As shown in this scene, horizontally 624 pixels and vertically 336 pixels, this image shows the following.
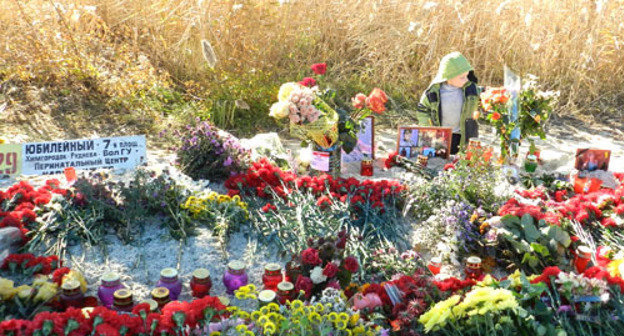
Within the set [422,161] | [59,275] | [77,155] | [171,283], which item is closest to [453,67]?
[422,161]

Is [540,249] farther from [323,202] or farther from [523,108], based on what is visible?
[523,108]

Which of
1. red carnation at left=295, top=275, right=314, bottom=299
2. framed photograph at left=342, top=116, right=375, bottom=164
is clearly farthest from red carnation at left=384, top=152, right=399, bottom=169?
red carnation at left=295, top=275, right=314, bottom=299

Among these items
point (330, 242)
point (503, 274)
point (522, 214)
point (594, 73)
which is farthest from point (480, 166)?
point (594, 73)

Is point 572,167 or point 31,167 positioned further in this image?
point 572,167

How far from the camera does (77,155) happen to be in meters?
3.79

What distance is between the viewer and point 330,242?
2885mm

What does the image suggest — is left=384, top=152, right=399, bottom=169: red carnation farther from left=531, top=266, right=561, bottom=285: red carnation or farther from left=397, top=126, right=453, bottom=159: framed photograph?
left=531, top=266, right=561, bottom=285: red carnation

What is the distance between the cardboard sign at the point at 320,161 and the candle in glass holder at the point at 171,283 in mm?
1768

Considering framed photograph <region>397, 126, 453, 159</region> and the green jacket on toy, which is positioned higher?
the green jacket on toy

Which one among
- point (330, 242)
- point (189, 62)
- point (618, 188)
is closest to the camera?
point (330, 242)

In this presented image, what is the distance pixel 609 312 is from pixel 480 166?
1.42 meters

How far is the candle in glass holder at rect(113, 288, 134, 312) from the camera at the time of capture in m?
2.60

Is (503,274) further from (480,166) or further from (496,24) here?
(496,24)

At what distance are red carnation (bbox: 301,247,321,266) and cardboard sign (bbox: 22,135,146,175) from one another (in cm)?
166
